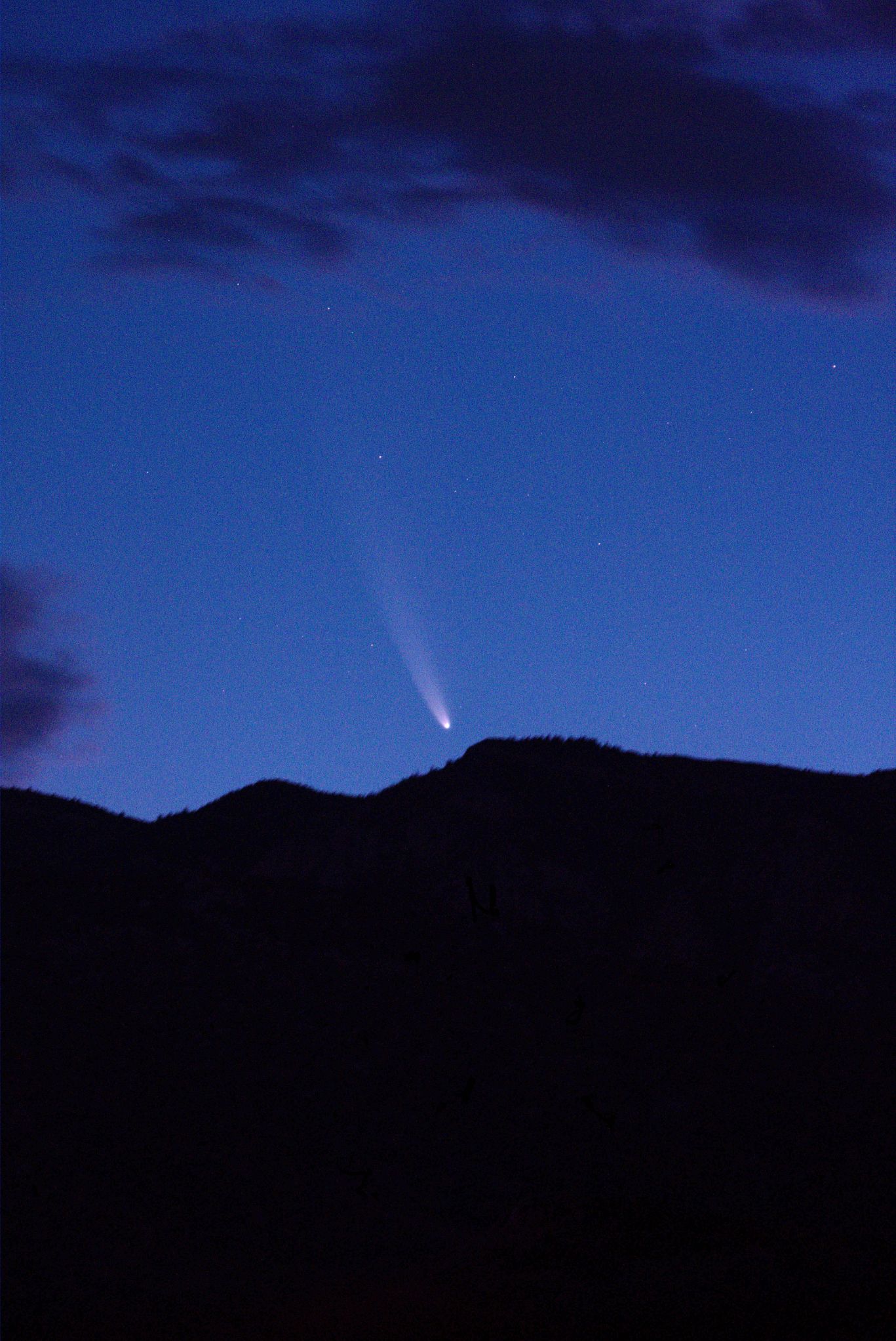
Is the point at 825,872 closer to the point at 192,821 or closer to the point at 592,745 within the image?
the point at 592,745

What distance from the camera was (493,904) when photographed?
101 ft

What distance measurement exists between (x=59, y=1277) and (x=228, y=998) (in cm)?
703

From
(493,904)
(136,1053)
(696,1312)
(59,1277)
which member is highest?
(493,904)

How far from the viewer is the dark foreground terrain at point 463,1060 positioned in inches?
737

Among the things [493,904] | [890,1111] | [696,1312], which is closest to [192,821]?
[493,904]

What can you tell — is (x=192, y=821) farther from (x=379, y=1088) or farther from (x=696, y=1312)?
(x=696, y=1312)

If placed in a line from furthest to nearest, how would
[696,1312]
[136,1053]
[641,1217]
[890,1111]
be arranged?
[890,1111], [136,1053], [641,1217], [696,1312]

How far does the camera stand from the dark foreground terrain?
18719mm

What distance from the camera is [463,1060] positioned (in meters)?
25.2

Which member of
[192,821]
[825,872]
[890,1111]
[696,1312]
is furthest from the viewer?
[192,821]

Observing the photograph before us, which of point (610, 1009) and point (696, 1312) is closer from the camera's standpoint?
→ point (696, 1312)

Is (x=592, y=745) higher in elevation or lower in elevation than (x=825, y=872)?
higher

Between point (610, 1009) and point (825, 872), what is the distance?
7.63 metres

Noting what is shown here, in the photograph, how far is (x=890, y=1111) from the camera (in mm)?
25328
